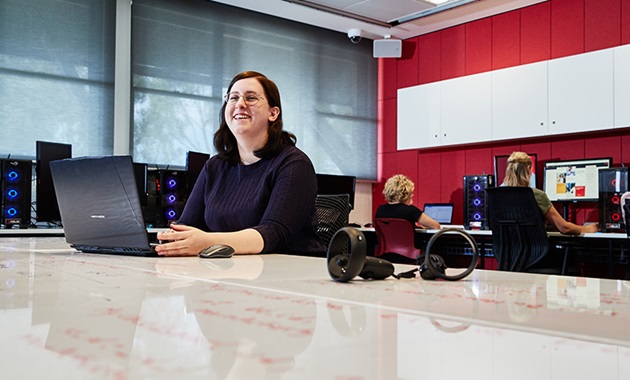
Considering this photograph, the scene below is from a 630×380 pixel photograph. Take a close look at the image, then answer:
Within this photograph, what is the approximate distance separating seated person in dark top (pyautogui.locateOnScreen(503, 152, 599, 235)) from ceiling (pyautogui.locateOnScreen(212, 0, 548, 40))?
6.57 ft

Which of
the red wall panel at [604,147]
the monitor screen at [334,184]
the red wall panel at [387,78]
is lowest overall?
the monitor screen at [334,184]

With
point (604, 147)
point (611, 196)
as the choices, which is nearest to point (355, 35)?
point (604, 147)

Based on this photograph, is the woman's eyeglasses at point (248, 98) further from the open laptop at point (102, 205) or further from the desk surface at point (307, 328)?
the desk surface at point (307, 328)

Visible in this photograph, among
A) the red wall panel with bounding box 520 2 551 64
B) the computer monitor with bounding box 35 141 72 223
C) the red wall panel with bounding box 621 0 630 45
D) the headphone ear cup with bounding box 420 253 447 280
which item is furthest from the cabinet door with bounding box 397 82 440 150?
the headphone ear cup with bounding box 420 253 447 280

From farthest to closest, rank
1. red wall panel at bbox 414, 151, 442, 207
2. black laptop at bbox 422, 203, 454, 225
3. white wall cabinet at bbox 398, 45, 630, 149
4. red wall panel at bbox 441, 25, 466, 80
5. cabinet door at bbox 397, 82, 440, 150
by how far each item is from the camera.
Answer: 1. red wall panel at bbox 414, 151, 442, 207
2. red wall panel at bbox 441, 25, 466, 80
3. cabinet door at bbox 397, 82, 440, 150
4. black laptop at bbox 422, 203, 454, 225
5. white wall cabinet at bbox 398, 45, 630, 149

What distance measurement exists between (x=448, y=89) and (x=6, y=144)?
3779 mm

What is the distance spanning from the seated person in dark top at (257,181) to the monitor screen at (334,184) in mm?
2991

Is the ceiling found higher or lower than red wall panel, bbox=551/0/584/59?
higher

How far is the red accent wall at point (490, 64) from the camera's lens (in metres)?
5.12

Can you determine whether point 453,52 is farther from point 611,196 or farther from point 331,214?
point 331,214

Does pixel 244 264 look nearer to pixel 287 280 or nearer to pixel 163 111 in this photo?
pixel 287 280

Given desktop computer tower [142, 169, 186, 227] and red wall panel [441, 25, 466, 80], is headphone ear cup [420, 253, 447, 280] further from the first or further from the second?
red wall panel [441, 25, 466, 80]

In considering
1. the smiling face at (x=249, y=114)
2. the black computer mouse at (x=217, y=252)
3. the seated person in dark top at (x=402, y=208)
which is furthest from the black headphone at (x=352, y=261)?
the seated person in dark top at (x=402, y=208)

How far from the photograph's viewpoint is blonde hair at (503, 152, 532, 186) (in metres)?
4.06
